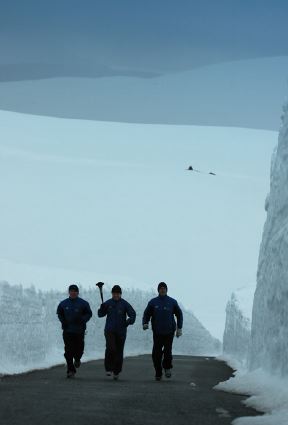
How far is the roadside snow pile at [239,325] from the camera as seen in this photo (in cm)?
3509

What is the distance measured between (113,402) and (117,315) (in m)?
6.86

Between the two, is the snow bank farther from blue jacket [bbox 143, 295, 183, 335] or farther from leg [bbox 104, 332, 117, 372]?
leg [bbox 104, 332, 117, 372]

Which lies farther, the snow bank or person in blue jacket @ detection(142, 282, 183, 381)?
person in blue jacket @ detection(142, 282, 183, 381)

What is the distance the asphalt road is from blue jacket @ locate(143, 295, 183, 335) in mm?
1038

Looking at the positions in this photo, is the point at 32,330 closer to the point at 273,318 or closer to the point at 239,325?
the point at 273,318

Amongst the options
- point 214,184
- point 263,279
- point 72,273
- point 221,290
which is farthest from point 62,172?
point 263,279

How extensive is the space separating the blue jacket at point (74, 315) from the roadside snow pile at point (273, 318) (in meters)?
3.31

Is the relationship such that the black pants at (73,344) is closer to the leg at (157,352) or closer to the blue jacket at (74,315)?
the blue jacket at (74,315)

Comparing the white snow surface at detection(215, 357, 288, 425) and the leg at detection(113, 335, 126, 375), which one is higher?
the leg at detection(113, 335, 126, 375)

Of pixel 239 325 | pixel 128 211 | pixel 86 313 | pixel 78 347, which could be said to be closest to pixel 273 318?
pixel 86 313

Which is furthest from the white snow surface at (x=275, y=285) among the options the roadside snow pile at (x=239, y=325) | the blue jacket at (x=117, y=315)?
the roadside snow pile at (x=239, y=325)

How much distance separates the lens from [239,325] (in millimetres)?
38781

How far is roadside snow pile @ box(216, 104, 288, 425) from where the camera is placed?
1353 centimetres

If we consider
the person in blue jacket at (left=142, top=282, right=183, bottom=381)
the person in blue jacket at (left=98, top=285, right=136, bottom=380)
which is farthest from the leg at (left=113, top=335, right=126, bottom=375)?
the person in blue jacket at (left=142, top=282, right=183, bottom=381)
